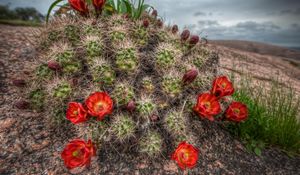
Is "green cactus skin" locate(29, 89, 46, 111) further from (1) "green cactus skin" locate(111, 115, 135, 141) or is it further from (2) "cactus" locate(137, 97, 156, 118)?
(2) "cactus" locate(137, 97, 156, 118)

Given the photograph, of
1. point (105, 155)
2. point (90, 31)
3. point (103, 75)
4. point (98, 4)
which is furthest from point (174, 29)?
point (105, 155)

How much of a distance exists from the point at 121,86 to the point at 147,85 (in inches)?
11.0

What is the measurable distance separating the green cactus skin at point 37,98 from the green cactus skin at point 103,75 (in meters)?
0.63

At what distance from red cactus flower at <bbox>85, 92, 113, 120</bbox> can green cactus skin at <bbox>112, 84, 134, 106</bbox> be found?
0.62 ft

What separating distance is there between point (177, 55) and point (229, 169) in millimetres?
1265

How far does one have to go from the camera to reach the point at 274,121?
8.25ft

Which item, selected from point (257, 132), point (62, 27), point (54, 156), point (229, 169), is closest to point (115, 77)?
point (54, 156)

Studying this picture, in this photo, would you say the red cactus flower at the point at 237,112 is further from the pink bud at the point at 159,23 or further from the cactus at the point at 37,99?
the cactus at the point at 37,99

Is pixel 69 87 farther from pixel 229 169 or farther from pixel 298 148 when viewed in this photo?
pixel 298 148

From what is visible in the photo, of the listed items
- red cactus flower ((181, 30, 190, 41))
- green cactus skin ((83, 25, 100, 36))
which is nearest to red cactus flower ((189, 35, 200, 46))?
red cactus flower ((181, 30, 190, 41))

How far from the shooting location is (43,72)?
2295 mm

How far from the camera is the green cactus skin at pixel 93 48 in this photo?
223 cm

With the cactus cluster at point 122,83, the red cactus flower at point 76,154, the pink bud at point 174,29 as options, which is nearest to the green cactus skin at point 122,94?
the cactus cluster at point 122,83

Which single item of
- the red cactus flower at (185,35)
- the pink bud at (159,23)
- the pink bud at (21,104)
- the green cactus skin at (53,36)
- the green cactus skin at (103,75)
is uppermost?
the pink bud at (159,23)
